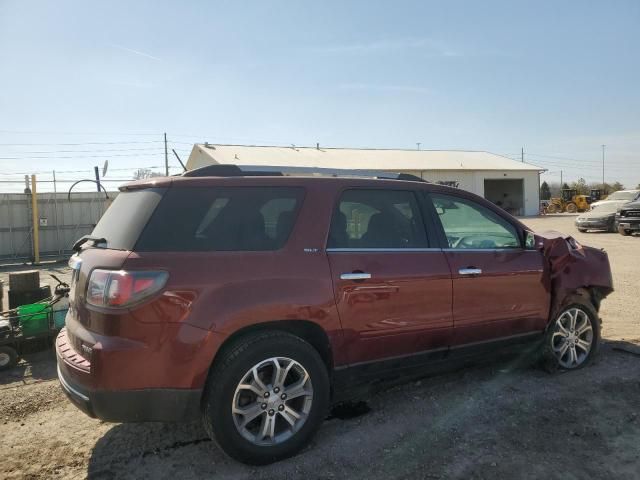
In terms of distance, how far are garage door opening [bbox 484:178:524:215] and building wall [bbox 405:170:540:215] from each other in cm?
57

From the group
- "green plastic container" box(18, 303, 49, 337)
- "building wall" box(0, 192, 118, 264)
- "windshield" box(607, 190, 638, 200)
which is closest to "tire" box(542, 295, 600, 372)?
"green plastic container" box(18, 303, 49, 337)

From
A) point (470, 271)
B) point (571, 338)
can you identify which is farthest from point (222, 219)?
point (571, 338)

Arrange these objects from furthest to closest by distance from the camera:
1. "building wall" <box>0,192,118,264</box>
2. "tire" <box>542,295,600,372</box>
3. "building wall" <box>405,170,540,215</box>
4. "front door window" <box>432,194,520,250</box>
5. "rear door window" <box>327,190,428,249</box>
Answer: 1. "building wall" <box>405,170,540,215</box>
2. "building wall" <box>0,192,118,264</box>
3. "tire" <box>542,295,600,372</box>
4. "front door window" <box>432,194,520,250</box>
5. "rear door window" <box>327,190,428,249</box>

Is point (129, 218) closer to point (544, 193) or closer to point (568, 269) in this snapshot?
point (568, 269)

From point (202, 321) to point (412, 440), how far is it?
1.72m

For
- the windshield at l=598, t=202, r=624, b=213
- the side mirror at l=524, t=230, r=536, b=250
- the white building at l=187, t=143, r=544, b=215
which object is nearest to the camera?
the side mirror at l=524, t=230, r=536, b=250

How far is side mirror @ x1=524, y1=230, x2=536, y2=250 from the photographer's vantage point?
450cm

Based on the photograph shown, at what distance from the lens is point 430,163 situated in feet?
139

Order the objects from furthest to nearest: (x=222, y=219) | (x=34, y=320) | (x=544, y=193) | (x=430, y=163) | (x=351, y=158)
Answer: (x=544, y=193), (x=430, y=163), (x=351, y=158), (x=34, y=320), (x=222, y=219)

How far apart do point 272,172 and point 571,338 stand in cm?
328

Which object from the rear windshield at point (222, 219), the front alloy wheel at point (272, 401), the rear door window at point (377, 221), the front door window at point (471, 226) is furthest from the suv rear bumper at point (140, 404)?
the front door window at point (471, 226)

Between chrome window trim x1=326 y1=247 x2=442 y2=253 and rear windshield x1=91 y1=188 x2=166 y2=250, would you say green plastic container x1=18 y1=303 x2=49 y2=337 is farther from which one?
chrome window trim x1=326 y1=247 x2=442 y2=253

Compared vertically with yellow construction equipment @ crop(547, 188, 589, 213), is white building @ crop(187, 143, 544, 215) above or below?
above

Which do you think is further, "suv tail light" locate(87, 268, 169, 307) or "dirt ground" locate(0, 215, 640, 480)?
"dirt ground" locate(0, 215, 640, 480)
